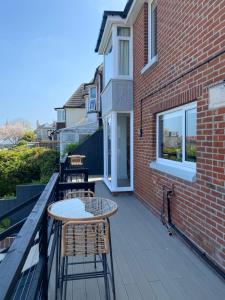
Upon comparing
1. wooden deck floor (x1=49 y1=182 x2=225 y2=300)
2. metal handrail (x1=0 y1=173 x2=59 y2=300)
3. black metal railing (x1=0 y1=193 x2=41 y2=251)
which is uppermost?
metal handrail (x1=0 y1=173 x2=59 y2=300)

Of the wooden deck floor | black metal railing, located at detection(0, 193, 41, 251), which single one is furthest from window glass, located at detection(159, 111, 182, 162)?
black metal railing, located at detection(0, 193, 41, 251)

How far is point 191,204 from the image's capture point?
12.4 ft

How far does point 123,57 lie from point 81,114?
19130 mm

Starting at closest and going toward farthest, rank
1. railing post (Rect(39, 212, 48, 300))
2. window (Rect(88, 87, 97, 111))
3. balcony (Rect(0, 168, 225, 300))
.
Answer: balcony (Rect(0, 168, 225, 300)) → railing post (Rect(39, 212, 48, 300)) → window (Rect(88, 87, 97, 111))

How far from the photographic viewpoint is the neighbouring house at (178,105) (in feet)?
10.2

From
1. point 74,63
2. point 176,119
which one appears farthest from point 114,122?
point 74,63

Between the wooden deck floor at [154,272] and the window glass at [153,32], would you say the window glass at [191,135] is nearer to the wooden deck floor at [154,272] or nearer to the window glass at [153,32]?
the wooden deck floor at [154,272]

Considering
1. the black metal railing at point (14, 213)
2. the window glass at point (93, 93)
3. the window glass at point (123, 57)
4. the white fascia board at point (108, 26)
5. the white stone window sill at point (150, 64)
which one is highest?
the window glass at point (93, 93)

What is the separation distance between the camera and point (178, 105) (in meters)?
4.25

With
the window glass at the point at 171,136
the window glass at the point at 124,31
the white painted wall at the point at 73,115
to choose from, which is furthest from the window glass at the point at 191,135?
the white painted wall at the point at 73,115

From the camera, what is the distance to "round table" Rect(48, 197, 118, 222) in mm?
2455

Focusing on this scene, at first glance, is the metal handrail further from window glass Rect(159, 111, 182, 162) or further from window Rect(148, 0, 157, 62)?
window Rect(148, 0, 157, 62)

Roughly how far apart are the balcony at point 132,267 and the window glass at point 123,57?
4511 millimetres

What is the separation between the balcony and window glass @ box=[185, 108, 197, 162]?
4.48ft
